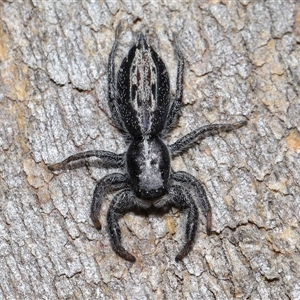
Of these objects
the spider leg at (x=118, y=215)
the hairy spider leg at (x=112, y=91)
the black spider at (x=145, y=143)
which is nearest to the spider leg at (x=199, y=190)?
the black spider at (x=145, y=143)

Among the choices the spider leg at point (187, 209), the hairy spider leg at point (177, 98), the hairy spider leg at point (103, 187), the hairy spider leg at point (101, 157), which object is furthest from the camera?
the hairy spider leg at point (177, 98)

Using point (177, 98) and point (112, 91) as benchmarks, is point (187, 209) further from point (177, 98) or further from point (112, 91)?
point (112, 91)

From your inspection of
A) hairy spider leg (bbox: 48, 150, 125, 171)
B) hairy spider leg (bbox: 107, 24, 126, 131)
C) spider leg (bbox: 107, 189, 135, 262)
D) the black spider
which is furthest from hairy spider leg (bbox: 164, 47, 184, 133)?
spider leg (bbox: 107, 189, 135, 262)

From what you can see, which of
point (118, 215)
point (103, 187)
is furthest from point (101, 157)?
point (118, 215)

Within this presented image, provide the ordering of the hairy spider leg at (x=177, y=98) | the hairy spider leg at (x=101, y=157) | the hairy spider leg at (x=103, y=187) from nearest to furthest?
the hairy spider leg at (x=103, y=187), the hairy spider leg at (x=101, y=157), the hairy spider leg at (x=177, y=98)

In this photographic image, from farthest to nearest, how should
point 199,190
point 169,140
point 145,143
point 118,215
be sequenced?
1. point 169,140
2. point 145,143
3. point 118,215
4. point 199,190

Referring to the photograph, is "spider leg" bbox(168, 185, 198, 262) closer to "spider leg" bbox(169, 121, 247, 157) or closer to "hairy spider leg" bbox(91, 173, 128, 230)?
"spider leg" bbox(169, 121, 247, 157)

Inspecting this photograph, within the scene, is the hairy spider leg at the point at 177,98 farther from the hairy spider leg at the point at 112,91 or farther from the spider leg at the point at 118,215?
the spider leg at the point at 118,215

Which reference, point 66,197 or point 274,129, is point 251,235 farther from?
point 66,197
